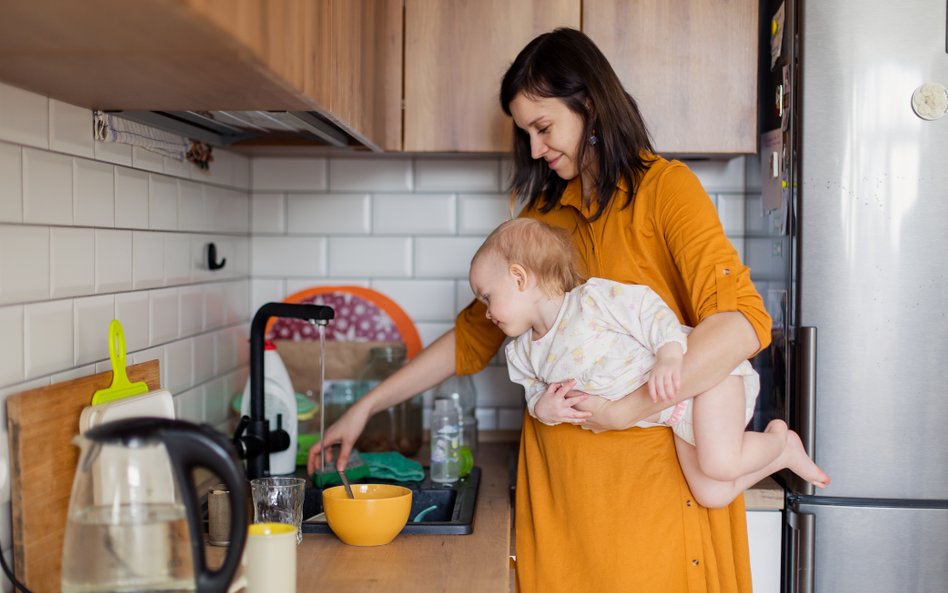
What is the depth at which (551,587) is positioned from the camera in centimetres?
162

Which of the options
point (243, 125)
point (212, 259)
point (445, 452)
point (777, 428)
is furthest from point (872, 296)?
point (212, 259)

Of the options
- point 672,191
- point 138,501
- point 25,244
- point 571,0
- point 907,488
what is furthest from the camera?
point 571,0

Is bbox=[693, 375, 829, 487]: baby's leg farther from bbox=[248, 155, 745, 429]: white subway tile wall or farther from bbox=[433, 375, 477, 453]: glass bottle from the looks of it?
bbox=[248, 155, 745, 429]: white subway tile wall

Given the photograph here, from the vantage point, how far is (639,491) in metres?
1.57

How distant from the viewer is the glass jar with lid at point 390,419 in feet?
7.13

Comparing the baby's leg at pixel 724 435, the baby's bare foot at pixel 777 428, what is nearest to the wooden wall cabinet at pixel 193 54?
the baby's leg at pixel 724 435

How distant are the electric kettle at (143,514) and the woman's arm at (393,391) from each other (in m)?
0.84

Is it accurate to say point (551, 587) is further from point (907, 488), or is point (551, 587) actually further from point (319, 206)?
point (319, 206)

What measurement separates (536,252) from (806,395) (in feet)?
2.24

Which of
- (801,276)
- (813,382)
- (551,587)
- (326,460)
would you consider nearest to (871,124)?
(801,276)

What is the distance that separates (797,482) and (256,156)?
4.96ft

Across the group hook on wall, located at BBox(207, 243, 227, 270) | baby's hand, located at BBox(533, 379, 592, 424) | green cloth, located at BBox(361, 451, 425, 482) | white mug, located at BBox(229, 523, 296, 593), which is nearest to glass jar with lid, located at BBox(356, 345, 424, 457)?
green cloth, located at BBox(361, 451, 425, 482)

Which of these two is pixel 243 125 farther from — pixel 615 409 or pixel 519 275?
pixel 615 409

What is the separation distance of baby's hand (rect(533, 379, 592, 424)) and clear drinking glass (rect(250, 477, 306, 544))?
416 millimetres
